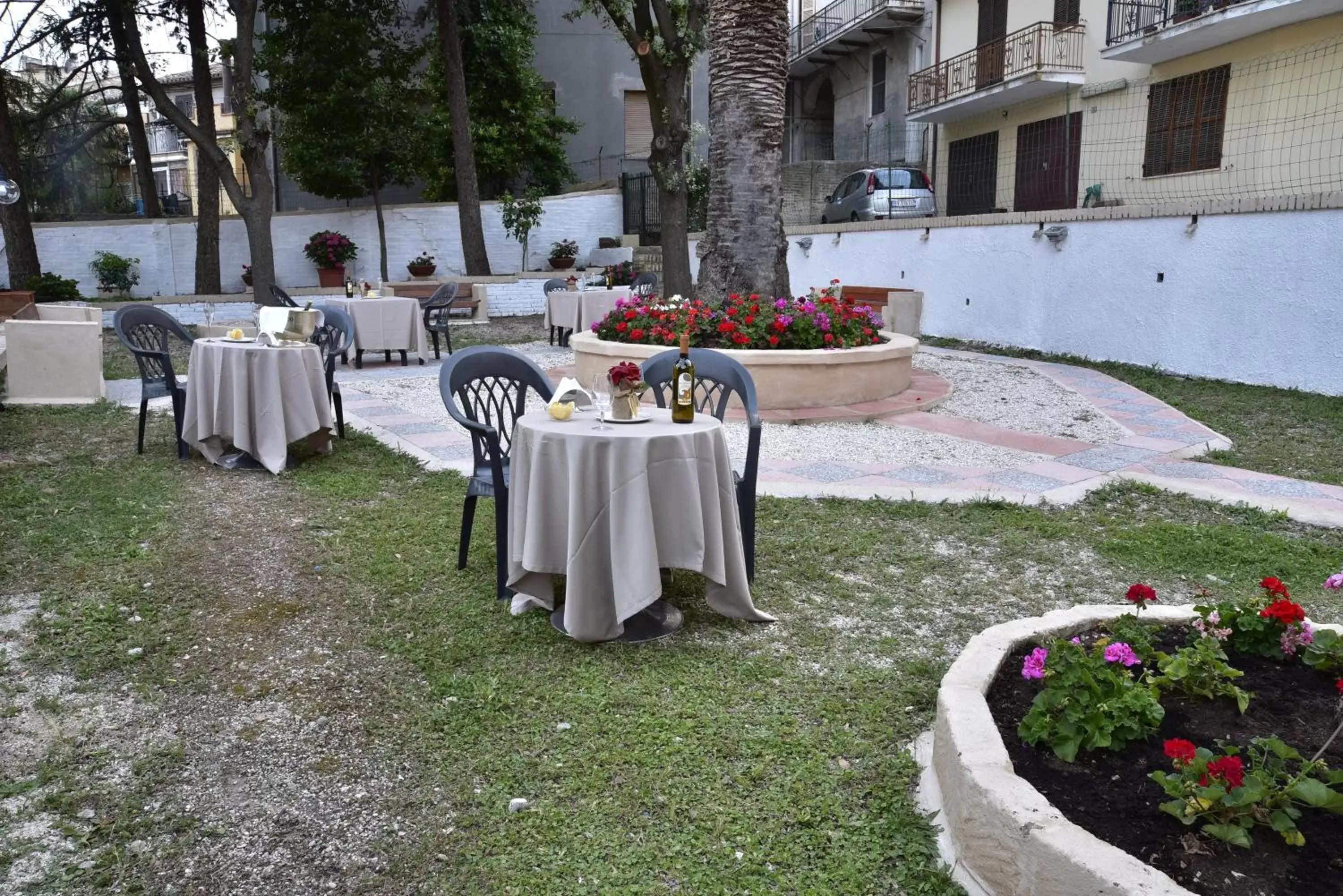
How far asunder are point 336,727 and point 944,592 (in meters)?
2.22

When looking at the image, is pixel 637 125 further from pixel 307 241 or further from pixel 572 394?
pixel 572 394

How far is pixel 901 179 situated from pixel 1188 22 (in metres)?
4.76

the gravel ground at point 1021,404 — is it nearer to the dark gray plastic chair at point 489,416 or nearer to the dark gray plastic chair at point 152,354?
the dark gray plastic chair at point 489,416

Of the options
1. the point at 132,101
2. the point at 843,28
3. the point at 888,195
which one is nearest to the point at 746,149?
the point at 888,195

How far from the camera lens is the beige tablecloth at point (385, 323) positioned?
34.3 ft

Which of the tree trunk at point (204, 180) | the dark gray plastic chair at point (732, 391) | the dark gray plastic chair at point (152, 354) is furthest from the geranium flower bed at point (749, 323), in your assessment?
the tree trunk at point (204, 180)

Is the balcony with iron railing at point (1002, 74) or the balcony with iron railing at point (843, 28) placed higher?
the balcony with iron railing at point (843, 28)

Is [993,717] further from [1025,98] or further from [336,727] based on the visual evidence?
[1025,98]

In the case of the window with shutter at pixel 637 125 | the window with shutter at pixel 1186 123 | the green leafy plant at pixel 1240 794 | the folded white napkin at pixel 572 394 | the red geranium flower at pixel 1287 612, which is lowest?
the green leafy plant at pixel 1240 794

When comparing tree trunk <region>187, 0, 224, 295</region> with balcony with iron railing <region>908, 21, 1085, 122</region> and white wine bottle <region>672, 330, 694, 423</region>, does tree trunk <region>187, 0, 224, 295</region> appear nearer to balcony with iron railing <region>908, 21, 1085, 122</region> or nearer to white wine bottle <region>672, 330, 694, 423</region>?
balcony with iron railing <region>908, 21, 1085, 122</region>

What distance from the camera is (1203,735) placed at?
226 cm

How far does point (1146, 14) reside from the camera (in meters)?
15.3

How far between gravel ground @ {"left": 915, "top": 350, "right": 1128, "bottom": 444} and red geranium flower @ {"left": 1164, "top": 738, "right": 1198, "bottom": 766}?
4.82 meters

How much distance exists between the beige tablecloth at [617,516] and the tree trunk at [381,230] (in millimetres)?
16230
